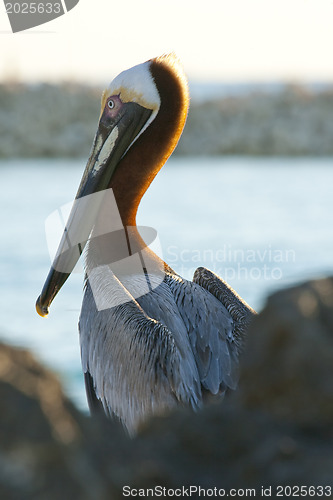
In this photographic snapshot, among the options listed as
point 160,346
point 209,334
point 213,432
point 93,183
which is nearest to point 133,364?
point 160,346

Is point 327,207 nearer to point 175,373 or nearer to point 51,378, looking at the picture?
point 175,373

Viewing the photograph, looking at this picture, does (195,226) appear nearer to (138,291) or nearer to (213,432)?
(138,291)

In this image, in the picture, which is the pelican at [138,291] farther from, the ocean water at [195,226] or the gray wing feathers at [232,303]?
the ocean water at [195,226]

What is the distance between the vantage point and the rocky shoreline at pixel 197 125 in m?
20.3

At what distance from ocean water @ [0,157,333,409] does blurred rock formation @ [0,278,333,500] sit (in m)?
3.46

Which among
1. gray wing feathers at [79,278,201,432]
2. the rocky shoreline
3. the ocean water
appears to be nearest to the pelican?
gray wing feathers at [79,278,201,432]

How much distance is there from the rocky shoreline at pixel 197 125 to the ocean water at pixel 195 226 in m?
0.51

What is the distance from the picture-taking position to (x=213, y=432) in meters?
1.04

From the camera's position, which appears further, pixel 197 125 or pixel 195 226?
pixel 197 125

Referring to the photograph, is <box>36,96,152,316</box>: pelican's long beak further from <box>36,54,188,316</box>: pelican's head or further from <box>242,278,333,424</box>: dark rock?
<box>242,278,333,424</box>: dark rock

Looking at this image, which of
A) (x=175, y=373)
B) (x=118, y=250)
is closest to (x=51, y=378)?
(x=175, y=373)

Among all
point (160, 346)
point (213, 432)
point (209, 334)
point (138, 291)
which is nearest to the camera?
point (213, 432)

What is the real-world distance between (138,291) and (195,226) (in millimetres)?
9673

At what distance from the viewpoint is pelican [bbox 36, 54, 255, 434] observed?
2.69m
